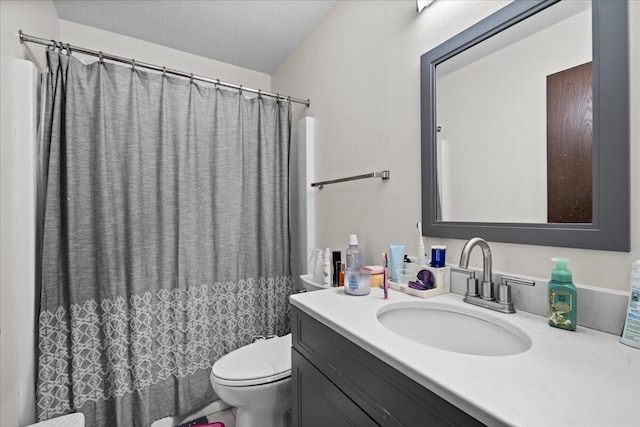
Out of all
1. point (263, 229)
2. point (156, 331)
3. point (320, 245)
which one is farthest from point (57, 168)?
point (320, 245)

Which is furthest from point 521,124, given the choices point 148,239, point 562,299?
point 148,239

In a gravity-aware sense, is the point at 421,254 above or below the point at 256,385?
above

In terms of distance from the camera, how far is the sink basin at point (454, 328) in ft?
2.49

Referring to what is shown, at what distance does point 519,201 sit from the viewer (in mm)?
883

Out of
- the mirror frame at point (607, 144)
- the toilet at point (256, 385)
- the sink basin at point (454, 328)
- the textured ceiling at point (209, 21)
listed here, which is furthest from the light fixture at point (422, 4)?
the toilet at point (256, 385)

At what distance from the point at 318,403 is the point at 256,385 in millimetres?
448

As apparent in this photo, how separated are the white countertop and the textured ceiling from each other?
1.86 metres

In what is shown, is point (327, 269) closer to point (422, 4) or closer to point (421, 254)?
point (421, 254)

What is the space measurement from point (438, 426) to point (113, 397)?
1.67m

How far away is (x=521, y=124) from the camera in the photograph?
88 cm

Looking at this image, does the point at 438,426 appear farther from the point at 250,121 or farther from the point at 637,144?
the point at 250,121

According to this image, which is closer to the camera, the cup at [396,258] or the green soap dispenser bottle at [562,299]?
the green soap dispenser bottle at [562,299]

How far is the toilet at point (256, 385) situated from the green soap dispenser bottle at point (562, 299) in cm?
101

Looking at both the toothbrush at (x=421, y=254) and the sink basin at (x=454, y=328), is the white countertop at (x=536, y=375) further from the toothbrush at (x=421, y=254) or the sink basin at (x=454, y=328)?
the toothbrush at (x=421, y=254)
